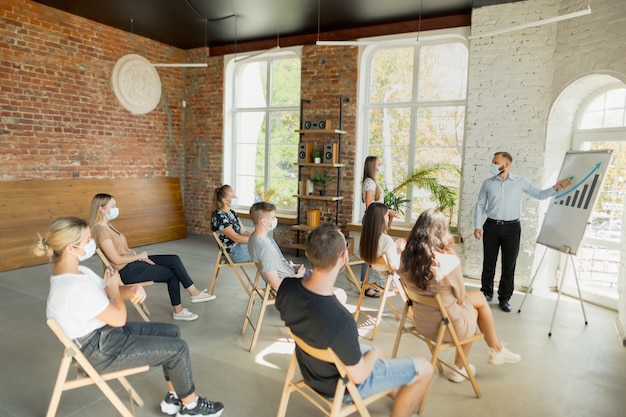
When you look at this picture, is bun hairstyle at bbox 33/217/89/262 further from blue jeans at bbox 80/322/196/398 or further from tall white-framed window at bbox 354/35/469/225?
tall white-framed window at bbox 354/35/469/225

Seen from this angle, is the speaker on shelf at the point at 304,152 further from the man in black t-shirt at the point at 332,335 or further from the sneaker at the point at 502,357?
the man in black t-shirt at the point at 332,335

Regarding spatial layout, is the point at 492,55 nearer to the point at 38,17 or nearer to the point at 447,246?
the point at 447,246

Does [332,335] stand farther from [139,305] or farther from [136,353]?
[139,305]

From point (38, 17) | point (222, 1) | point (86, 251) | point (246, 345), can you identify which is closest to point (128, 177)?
point (38, 17)

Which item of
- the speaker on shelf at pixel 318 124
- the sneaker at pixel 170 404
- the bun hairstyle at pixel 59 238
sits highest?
the speaker on shelf at pixel 318 124

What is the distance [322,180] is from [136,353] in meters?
5.08

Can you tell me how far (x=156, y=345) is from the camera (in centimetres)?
248

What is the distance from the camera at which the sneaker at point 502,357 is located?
3.47 meters

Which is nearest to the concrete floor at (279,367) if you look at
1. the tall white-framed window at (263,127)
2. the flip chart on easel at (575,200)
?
the flip chart on easel at (575,200)

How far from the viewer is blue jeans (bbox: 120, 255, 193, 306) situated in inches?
165

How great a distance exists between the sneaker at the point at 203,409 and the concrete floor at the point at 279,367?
4.8 inches

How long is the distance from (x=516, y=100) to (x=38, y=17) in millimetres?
6838

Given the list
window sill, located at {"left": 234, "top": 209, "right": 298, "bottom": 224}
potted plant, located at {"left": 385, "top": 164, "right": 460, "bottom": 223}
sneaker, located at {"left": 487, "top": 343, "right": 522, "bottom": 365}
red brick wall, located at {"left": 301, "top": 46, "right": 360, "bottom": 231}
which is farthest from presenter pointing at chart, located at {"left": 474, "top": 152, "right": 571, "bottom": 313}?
window sill, located at {"left": 234, "top": 209, "right": 298, "bottom": 224}

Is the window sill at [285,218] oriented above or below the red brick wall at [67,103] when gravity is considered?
below
